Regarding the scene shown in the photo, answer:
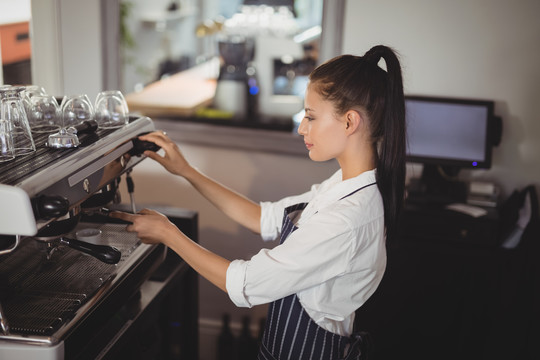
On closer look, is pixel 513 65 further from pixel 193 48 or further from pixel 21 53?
pixel 21 53

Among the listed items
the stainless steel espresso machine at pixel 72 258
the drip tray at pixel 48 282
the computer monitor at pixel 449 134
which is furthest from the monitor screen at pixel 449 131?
→ the drip tray at pixel 48 282

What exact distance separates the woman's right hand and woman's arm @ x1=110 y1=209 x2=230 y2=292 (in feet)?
0.91

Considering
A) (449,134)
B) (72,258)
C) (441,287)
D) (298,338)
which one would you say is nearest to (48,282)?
(72,258)

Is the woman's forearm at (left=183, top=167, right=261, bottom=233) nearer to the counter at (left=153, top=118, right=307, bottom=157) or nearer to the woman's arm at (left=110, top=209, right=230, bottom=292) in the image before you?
the woman's arm at (left=110, top=209, right=230, bottom=292)

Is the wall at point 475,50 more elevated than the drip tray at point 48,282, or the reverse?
the wall at point 475,50

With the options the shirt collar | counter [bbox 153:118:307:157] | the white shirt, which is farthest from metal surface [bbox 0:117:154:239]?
counter [bbox 153:118:307:157]

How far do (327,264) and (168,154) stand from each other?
25.8 inches

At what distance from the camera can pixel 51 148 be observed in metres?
1.44

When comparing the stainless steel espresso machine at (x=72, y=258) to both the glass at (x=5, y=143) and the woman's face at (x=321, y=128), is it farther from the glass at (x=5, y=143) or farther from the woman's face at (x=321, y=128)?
the woman's face at (x=321, y=128)

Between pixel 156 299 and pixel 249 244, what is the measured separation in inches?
44.1

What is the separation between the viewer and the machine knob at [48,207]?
1147 mm

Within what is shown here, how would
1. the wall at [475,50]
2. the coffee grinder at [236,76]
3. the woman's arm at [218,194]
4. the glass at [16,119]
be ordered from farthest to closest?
the coffee grinder at [236,76], the wall at [475,50], the woman's arm at [218,194], the glass at [16,119]

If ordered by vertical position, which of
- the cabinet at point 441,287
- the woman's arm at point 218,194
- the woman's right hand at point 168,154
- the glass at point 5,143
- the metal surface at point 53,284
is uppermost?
the glass at point 5,143

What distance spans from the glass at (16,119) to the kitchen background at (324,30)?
1.41 meters
